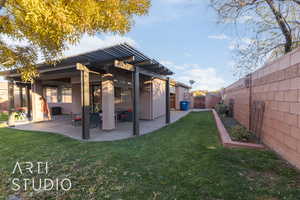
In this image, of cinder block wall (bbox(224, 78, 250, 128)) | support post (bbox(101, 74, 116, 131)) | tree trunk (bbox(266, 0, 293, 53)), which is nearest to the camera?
tree trunk (bbox(266, 0, 293, 53))

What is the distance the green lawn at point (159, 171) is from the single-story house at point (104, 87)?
5.15ft

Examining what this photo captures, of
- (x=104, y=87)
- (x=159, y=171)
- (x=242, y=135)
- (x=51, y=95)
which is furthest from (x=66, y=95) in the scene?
(x=242, y=135)

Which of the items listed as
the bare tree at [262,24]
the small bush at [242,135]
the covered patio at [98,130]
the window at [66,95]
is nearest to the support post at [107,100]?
the covered patio at [98,130]

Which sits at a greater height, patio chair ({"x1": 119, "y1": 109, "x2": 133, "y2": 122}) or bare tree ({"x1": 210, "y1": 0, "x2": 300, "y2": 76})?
bare tree ({"x1": 210, "y1": 0, "x2": 300, "y2": 76})

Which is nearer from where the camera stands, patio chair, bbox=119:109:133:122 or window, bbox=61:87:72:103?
patio chair, bbox=119:109:133:122

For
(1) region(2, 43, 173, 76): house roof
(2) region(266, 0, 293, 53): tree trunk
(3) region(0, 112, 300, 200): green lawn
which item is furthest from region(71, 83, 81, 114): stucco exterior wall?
(2) region(266, 0, 293, 53): tree trunk

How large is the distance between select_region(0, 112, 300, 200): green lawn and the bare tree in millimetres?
5294

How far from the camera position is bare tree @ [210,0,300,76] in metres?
5.25

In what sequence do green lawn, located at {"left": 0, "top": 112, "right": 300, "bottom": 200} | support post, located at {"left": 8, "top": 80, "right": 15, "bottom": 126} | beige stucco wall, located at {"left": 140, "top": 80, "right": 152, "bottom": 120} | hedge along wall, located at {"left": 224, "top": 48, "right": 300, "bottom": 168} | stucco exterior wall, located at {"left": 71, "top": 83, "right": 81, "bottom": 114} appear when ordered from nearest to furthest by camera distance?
green lawn, located at {"left": 0, "top": 112, "right": 300, "bottom": 200} < hedge along wall, located at {"left": 224, "top": 48, "right": 300, "bottom": 168} < support post, located at {"left": 8, "top": 80, "right": 15, "bottom": 126} < beige stucco wall, located at {"left": 140, "top": 80, "right": 152, "bottom": 120} < stucco exterior wall, located at {"left": 71, "top": 83, "right": 81, "bottom": 114}

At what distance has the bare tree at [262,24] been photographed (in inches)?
207

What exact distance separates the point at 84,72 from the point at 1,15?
2345 millimetres

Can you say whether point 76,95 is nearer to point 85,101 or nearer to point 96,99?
point 96,99

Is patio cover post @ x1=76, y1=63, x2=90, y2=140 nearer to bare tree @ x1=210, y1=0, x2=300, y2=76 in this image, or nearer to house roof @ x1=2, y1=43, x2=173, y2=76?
house roof @ x1=2, y1=43, x2=173, y2=76

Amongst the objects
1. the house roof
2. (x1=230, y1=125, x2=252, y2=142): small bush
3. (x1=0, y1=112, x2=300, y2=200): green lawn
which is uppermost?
the house roof
